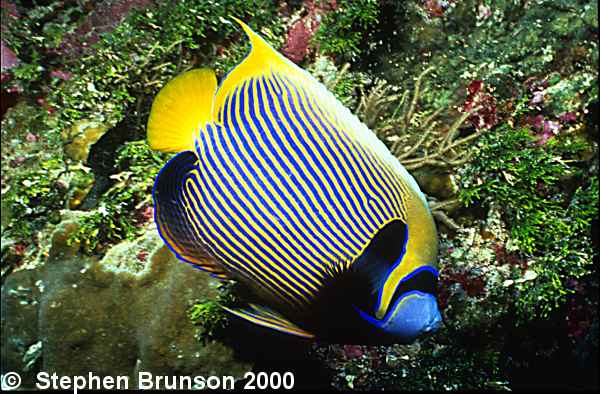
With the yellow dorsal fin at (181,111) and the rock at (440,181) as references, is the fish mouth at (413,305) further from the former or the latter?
the rock at (440,181)

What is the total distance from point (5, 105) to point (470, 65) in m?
3.57

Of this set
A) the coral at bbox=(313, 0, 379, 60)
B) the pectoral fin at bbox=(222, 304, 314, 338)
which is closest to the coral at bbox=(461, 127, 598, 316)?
the coral at bbox=(313, 0, 379, 60)

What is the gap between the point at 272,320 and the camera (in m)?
1.45

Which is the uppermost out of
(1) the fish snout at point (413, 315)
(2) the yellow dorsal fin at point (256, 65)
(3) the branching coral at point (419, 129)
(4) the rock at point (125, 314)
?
(2) the yellow dorsal fin at point (256, 65)

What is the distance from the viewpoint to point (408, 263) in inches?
49.0

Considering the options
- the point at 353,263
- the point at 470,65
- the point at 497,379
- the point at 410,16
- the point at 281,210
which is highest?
the point at 410,16

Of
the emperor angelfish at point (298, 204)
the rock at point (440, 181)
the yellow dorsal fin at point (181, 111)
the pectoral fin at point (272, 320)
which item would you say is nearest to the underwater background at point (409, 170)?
the rock at point (440, 181)

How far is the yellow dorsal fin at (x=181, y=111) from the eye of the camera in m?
1.38

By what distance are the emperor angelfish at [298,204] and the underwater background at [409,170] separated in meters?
1.06

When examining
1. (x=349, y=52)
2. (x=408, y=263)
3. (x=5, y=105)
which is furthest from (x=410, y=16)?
(x=5, y=105)

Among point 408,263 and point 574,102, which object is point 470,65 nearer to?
point 574,102

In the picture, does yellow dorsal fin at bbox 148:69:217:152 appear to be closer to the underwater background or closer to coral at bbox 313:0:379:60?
the underwater background

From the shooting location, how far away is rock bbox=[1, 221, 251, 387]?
2.58 meters

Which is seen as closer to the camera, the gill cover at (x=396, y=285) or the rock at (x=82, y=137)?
the gill cover at (x=396, y=285)
